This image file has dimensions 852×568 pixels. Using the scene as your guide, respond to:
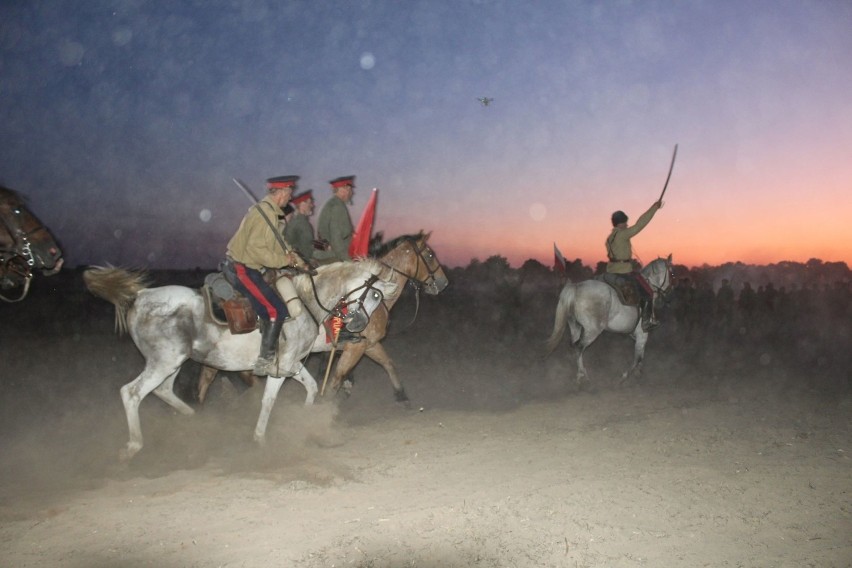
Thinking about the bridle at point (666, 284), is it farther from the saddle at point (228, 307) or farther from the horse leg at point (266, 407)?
the saddle at point (228, 307)

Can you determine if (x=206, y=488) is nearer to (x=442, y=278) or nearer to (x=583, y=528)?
(x=583, y=528)

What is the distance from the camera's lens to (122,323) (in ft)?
18.6

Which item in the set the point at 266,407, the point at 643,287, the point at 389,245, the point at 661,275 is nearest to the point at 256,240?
the point at 266,407

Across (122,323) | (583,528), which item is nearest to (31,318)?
(122,323)

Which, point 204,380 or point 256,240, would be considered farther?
point 204,380

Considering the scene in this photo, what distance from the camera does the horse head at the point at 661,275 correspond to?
34.8 ft

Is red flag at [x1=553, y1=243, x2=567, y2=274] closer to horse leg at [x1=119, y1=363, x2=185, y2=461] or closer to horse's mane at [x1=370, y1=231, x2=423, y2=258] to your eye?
horse's mane at [x1=370, y1=231, x2=423, y2=258]

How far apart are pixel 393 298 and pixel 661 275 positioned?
19.9ft

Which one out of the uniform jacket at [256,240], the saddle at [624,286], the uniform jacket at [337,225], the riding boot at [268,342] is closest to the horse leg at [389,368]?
the uniform jacket at [337,225]

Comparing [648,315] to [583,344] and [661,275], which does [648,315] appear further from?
[583,344]

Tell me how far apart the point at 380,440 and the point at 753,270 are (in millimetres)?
46001

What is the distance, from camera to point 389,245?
26.4 feet

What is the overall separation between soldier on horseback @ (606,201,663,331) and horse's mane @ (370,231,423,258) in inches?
169

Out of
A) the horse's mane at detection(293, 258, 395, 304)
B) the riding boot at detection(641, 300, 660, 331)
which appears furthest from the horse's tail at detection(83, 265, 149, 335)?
the riding boot at detection(641, 300, 660, 331)
